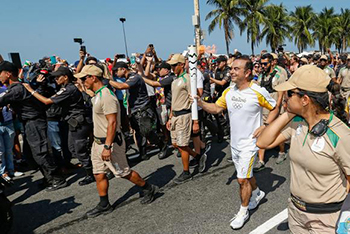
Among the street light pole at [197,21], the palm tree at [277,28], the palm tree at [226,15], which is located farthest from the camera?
the palm tree at [277,28]

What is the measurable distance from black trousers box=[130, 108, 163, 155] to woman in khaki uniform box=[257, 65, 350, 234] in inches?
155

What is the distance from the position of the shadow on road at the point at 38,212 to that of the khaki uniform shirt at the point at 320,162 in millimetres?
3355

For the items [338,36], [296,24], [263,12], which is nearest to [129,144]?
[263,12]

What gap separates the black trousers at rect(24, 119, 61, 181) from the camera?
4.66 metres

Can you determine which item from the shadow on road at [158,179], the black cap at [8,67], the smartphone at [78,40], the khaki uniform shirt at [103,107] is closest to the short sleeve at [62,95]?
the black cap at [8,67]

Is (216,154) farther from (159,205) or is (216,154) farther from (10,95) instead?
(10,95)

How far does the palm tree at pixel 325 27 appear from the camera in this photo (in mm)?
51625

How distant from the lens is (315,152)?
6.07ft

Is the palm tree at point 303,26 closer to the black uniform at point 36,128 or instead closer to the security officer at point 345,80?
the security officer at point 345,80

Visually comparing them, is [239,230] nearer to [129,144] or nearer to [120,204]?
[120,204]

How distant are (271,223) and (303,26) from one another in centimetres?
5502

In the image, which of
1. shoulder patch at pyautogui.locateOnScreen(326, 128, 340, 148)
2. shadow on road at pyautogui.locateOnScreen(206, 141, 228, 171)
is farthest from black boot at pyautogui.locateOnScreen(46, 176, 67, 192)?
shoulder patch at pyautogui.locateOnScreen(326, 128, 340, 148)

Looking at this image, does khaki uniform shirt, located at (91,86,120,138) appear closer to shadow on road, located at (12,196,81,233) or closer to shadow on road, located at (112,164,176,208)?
shadow on road, located at (112,164,176,208)

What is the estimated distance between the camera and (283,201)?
3.87 meters
